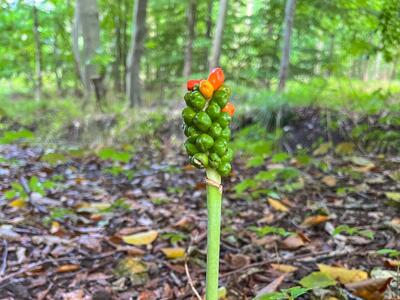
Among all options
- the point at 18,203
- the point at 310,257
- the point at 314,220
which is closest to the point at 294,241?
the point at 310,257

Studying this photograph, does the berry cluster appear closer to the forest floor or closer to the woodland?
the woodland

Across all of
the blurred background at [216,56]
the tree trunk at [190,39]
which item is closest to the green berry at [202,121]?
the blurred background at [216,56]

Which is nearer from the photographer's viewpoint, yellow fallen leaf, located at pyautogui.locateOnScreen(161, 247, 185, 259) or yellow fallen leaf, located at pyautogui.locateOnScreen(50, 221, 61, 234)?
yellow fallen leaf, located at pyautogui.locateOnScreen(161, 247, 185, 259)

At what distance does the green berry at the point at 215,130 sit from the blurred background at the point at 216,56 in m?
3.51

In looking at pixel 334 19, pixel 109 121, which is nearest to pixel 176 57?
pixel 109 121

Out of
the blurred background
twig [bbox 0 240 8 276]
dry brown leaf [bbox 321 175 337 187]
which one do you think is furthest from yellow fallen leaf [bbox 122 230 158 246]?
the blurred background

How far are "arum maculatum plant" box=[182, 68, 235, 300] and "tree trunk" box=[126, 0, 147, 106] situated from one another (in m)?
6.97

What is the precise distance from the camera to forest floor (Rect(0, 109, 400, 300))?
2.19 m

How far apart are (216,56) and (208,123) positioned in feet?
16.9

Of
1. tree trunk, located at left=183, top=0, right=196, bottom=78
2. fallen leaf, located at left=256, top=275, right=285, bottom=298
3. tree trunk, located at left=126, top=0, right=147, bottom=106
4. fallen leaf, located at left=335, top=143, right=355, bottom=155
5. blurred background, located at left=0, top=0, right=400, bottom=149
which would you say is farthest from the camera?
tree trunk, located at left=183, top=0, right=196, bottom=78

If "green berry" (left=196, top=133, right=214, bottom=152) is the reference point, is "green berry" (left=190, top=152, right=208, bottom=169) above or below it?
below

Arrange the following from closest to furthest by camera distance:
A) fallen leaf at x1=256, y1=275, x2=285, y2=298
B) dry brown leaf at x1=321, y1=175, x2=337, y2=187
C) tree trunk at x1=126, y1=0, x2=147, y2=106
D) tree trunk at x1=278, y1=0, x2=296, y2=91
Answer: fallen leaf at x1=256, y1=275, x2=285, y2=298 < dry brown leaf at x1=321, y1=175, x2=337, y2=187 < tree trunk at x1=278, y1=0, x2=296, y2=91 < tree trunk at x1=126, y1=0, x2=147, y2=106

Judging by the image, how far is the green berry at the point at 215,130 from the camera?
1188 millimetres

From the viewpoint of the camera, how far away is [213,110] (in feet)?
3.92
